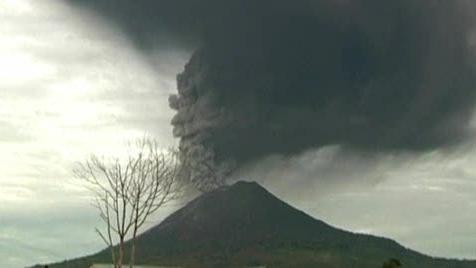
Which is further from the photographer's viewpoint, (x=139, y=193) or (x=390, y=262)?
Result: (x=390, y=262)

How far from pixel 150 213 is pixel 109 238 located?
402 centimetres

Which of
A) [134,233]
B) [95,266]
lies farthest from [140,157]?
[95,266]

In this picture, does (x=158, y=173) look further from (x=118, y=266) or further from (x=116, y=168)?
(x=118, y=266)

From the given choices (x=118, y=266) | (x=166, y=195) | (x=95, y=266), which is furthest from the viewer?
(x=95, y=266)

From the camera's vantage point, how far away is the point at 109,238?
64.7 metres

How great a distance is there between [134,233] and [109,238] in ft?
6.90

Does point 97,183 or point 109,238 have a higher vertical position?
point 97,183

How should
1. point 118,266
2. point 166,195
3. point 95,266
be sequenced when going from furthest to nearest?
1. point 95,266
2. point 166,195
3. point 118,266

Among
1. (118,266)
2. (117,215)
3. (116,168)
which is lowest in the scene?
(118,266)

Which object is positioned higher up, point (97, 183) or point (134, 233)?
point (97, 183)

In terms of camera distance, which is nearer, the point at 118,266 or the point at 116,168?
the point at 118,266

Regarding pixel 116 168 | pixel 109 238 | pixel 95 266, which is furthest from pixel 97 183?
pixel 95 266

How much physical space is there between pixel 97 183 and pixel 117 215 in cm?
430

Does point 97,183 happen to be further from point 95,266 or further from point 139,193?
point 95,266
